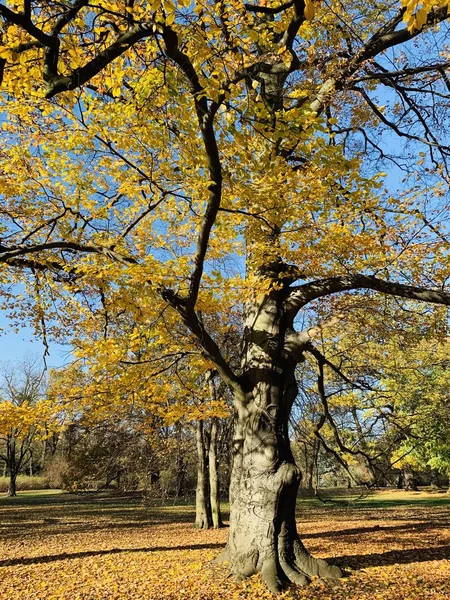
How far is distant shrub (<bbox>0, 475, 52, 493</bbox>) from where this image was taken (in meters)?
34.7

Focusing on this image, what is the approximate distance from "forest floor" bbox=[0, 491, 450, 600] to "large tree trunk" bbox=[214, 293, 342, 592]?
8.7 inches

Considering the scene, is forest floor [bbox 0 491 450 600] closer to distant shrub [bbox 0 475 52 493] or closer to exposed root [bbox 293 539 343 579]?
exposed root [bbox 293 539 343 579]

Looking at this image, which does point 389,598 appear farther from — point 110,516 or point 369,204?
point 110,516

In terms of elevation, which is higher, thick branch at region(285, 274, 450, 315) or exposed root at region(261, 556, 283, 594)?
thick branch at region(285, 274, 450, 315)

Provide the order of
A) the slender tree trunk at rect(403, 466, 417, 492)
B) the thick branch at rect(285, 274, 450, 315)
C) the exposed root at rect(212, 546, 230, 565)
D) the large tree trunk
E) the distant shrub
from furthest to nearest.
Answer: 1. the distant shrub
2. the slender tree trunk at rect(403, 466, 417, 492)
3. the exposed root at rect(212, 546, 230, 565)
4. the thick branch at rect(285, 274, 450, 315)
5. the large tree trunk

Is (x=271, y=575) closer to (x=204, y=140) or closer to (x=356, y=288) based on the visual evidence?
(x=356, y=288)

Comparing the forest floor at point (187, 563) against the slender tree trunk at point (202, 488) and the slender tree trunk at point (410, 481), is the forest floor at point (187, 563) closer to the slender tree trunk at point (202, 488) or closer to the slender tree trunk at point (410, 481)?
the slender tree trunk at point (202, 488)

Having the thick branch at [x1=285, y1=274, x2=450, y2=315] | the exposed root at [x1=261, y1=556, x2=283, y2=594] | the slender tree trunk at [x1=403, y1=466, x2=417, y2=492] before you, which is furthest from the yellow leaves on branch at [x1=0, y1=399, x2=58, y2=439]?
the slender tree trunk at [x1=403, y1=466, x2=417, y2=492]

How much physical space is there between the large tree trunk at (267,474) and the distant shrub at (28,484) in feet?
113

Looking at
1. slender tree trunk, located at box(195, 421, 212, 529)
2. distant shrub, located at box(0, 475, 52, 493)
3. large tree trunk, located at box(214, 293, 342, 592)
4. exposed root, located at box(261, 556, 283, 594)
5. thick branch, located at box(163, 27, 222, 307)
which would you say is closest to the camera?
thick branch, located at box(163, 27, 222, 307)

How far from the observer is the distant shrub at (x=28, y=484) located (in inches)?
1364

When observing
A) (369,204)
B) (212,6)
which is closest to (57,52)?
(212,6)

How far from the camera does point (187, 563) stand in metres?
6.41

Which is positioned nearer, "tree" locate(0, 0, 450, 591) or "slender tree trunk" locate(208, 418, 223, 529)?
"tree" locate(0, 0, 450, 591)
